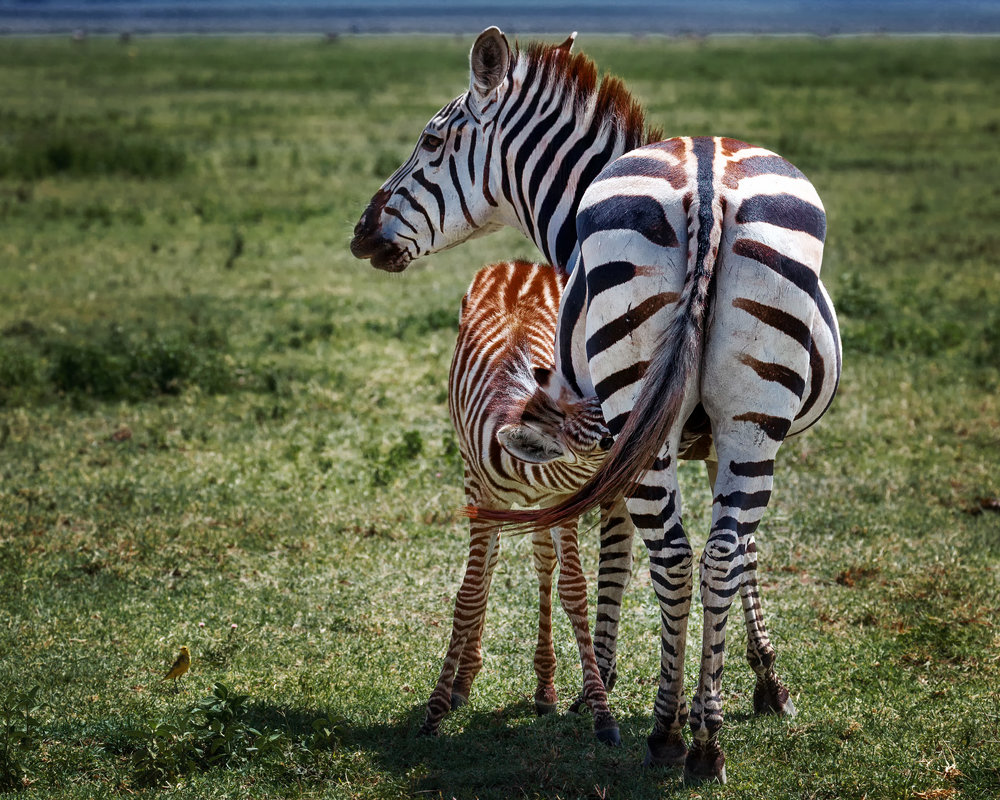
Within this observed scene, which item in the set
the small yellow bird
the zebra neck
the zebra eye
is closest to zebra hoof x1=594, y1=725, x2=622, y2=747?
the small yellow bird

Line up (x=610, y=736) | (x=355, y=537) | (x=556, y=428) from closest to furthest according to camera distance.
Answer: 1. (x=556, y=428)
2. (x=610, y=736)
3. (x=355, y=537)

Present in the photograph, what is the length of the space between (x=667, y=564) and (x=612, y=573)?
101 centimetres

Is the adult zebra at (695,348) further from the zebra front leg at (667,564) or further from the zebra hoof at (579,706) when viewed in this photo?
the zebra hoof at (579,706)

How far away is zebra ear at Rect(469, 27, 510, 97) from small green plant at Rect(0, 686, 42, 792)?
125 inches

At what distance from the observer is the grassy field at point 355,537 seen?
4453 millimetres

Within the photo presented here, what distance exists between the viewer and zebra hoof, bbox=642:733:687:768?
4254mm

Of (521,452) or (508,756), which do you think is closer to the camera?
(521,452)

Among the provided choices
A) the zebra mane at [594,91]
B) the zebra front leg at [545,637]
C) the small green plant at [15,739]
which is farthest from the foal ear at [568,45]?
the small green plant at [15,739]

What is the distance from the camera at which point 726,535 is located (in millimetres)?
3816

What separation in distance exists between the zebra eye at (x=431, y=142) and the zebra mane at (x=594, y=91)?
55 cm

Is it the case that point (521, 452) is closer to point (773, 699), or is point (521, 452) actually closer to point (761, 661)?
point (761, 661)

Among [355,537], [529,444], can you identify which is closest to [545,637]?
[529,444]

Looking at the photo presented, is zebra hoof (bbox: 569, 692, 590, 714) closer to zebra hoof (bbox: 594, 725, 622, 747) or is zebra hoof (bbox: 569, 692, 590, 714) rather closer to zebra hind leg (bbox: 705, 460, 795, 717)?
zebra hoof (bbox: 594, 725, 622, 747)

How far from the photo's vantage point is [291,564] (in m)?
6.56
